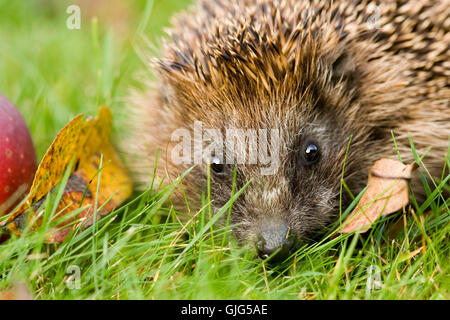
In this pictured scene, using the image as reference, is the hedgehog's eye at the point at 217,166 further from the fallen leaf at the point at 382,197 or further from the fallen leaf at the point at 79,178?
the fallen leaf at the point at 382,197

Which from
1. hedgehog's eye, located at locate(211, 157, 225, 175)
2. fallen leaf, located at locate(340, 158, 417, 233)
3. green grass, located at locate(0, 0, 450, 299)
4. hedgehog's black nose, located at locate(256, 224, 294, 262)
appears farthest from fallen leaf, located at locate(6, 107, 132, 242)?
fallen leaf, located at locate(340, 158, 417, 233)

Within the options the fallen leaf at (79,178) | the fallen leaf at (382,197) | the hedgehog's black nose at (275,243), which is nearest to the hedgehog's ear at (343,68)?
the fallen leaf at (382,197)

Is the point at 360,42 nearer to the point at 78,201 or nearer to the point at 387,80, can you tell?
the point at 387,80

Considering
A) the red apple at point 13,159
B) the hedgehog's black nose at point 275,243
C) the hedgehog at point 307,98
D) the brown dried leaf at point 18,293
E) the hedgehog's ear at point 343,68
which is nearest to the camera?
the brown dried leaf at point 18,293

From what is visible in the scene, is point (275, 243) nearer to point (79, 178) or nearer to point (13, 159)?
point (79, 178)

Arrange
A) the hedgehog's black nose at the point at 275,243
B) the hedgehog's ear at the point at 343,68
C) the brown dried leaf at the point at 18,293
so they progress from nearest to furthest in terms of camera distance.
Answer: the brown dried leaf at the point at 18,293, the hedgehog's black nose at the point at 275,243, the hedgehog's ear at the point at 343,68

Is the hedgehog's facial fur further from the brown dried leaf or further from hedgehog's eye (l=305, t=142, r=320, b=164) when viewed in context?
the brown dried leaf
